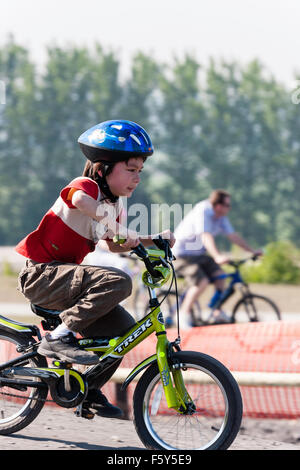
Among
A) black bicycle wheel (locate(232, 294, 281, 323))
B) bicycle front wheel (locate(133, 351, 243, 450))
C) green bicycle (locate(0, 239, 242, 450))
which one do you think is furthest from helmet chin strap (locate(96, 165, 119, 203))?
black bicycle wheel (locate(232, 294, 281, 323))

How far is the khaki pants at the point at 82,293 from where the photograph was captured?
415 cm

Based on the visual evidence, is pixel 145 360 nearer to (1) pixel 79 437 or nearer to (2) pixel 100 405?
(2) pixel 100 405

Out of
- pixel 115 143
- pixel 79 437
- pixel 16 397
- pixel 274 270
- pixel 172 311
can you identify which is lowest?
pixel 274 270

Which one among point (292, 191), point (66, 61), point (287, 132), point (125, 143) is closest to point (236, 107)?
point (287, 132)

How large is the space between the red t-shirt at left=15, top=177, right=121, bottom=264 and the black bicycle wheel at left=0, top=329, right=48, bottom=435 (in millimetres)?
600

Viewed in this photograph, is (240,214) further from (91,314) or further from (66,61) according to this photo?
(91,314)

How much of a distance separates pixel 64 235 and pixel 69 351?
2.06ft

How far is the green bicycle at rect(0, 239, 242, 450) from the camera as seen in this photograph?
161 inches

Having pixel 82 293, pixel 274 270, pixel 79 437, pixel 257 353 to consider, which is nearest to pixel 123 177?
pixel 82 293

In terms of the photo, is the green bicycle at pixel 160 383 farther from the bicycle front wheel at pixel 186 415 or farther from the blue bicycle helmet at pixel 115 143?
the blue bicycle helmet at pixel 115 143

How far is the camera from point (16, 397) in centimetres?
461

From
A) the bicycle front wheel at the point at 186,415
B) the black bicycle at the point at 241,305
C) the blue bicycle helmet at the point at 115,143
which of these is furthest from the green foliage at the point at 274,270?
the blue bicycle helmet at the point at 115,143

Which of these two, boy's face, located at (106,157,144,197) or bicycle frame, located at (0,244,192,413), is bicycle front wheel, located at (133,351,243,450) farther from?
boy's face, located at (106,157,144,197)
